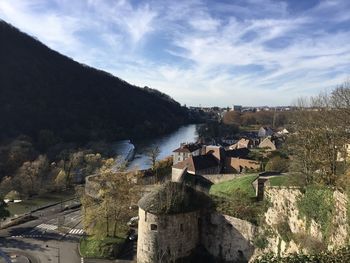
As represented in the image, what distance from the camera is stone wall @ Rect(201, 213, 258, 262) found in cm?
2311

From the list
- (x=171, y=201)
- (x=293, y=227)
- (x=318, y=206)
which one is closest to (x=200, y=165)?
(x=171, y=201)

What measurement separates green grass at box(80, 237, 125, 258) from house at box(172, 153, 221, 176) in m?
18.3

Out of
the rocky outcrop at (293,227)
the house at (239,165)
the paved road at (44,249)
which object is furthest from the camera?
the house at (239,165)

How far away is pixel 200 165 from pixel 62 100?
8461 cm

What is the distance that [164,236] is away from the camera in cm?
2397

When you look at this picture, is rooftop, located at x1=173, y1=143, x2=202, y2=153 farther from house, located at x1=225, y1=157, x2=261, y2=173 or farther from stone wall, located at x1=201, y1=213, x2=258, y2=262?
stone wall, located at x1=201, y1=213, x2=258, y2=262

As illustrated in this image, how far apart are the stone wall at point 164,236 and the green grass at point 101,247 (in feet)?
17.3

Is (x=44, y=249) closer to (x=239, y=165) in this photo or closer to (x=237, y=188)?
(x=237, y=188)

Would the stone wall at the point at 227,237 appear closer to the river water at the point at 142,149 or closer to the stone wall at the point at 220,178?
the stone wall at the point at 220,178

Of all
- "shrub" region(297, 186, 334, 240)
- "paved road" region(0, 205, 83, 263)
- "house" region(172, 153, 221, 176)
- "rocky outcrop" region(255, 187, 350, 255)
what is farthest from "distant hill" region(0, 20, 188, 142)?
"shrub" region(297, 186, 334, 240)

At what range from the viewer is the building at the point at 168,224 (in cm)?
2394

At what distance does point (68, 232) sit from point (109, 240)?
639 centimetres

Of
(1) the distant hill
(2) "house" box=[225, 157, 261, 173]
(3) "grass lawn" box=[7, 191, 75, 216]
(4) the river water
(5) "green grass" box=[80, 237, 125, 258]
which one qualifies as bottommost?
(3) "grass lawn" box=[7, 191, 75, 216]

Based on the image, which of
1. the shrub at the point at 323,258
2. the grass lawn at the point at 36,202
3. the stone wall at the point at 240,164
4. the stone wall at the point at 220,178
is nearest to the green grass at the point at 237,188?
the stone wall at the point at 220,178
